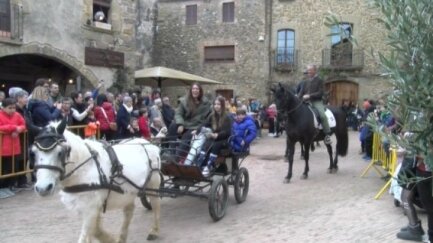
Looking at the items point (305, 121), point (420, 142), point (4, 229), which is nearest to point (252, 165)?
point (305, 121)

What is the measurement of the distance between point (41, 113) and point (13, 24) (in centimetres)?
797

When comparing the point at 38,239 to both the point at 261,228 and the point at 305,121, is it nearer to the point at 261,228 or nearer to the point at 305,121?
the point at 261,228

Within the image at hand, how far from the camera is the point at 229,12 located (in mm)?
28031

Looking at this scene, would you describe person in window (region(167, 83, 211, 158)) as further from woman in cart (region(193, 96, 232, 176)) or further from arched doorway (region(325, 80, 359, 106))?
arched doorway (region(325, 80, 359, 106))

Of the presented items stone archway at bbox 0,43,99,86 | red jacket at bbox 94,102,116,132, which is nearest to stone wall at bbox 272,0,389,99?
stone archway at bbox 0,43,99,86

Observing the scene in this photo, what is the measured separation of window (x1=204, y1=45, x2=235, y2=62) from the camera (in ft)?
92.7

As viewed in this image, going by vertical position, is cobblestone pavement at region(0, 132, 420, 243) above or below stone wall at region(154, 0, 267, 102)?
below

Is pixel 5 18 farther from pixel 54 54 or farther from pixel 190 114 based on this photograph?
pixel 190 114

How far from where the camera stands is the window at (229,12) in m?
28.0

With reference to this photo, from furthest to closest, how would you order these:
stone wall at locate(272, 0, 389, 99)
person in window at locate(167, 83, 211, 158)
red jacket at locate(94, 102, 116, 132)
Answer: stone wall at locate(272, 0, 389, 99), red jacket at locate(94, 102, 116, 132), person in window at locate(167, 83, 211, 158)

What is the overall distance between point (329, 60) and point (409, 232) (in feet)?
Result: 71.4

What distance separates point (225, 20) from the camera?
28172 mm

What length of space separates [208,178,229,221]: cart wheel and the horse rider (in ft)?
13.9

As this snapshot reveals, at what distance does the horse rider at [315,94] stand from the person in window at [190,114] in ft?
12.1
